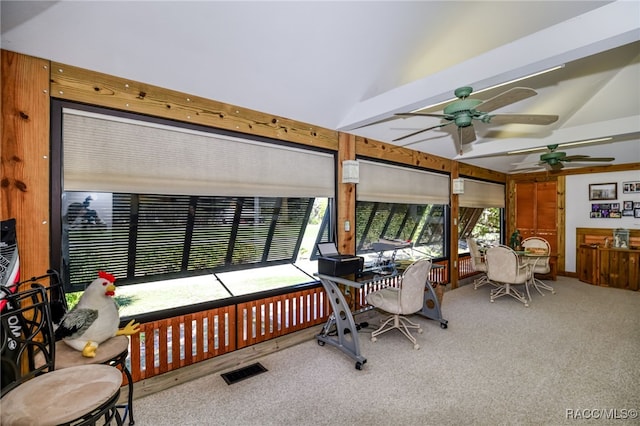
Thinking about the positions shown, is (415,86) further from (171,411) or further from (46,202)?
(171,411)

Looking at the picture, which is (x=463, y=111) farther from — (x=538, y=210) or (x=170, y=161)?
(x=538, y=210)

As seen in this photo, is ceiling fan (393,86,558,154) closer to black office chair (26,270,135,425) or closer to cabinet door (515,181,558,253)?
black office chair (26,270,135,425)

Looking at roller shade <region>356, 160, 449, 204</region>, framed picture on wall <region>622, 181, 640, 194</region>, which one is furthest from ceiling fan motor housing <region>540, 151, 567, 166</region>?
framed picture on wall <region>622, 181, 640, 194</region>

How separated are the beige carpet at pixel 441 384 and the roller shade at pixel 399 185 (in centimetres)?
178

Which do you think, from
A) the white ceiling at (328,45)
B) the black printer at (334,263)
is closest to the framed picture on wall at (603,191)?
the white ceiling at (328,45)

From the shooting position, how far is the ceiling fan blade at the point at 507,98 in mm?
1971

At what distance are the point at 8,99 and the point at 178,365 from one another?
86.0 inches

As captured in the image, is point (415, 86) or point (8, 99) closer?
point (8, 99)

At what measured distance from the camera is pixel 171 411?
207 centimetres

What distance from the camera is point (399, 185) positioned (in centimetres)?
437

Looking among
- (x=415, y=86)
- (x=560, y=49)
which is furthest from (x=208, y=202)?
(x=560, y=49)

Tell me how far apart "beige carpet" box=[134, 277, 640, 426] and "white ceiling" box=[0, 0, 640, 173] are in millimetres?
2402

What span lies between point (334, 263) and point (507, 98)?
1984 mm

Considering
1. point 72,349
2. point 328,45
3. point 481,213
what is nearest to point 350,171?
point 328,45
